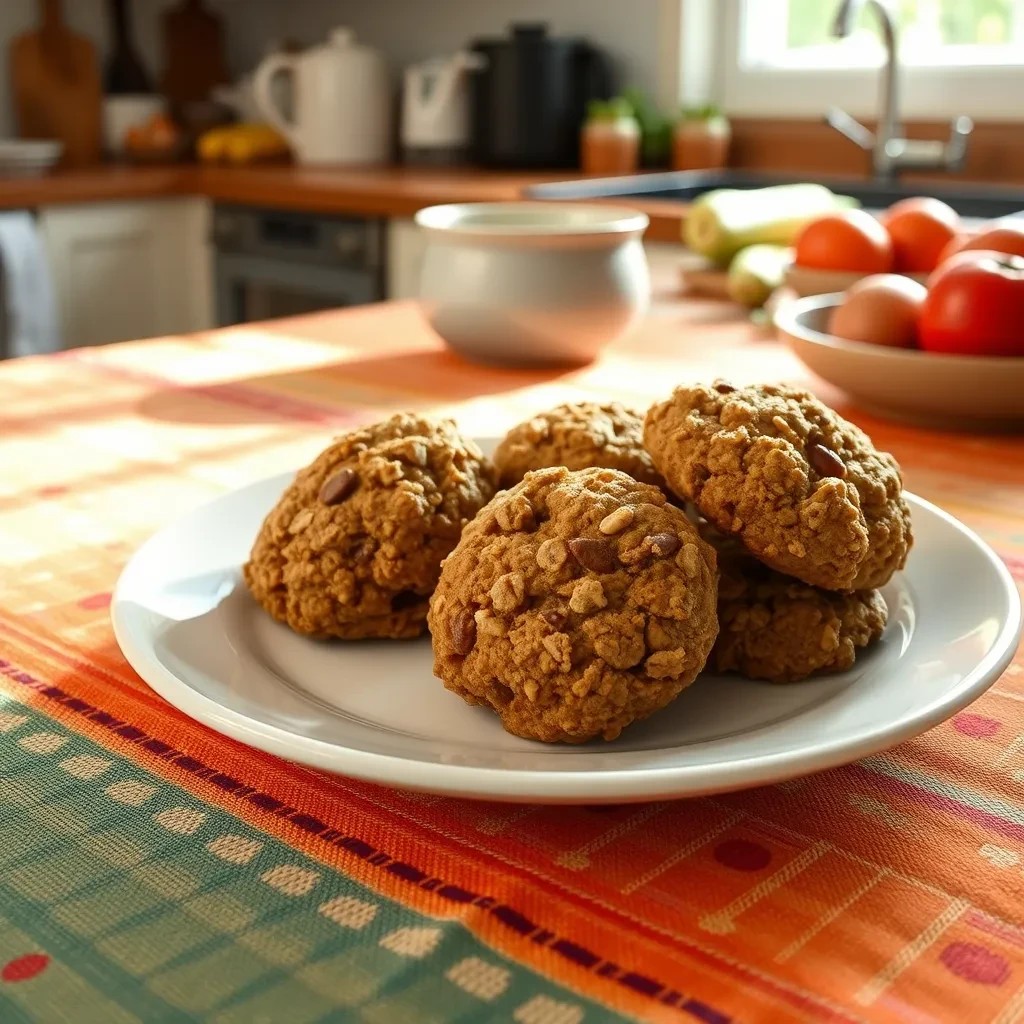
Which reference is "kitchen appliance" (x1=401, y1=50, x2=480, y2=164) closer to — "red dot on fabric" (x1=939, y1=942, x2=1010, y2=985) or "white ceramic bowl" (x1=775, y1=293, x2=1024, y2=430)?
"white ceramic bowl" (x1=775, y1=293, x2=1024, y2=430)

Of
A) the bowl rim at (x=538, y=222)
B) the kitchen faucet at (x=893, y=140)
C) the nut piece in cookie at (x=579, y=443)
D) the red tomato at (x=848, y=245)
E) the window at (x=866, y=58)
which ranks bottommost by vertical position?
the nut piece in cookie at (x=579, y=443)

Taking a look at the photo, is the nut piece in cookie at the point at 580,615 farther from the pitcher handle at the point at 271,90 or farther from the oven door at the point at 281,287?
the pitcher handle at the point at 271,90

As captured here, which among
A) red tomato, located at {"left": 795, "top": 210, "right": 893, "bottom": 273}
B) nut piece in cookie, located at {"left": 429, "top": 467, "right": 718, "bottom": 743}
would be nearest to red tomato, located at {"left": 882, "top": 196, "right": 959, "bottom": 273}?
red tomato, located at {"left": 795, "top": 210, "right": 893, "bottom": 273}

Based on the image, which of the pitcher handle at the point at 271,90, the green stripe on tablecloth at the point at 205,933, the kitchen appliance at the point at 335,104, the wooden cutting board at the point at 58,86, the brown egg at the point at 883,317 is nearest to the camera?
the green stripe on tablecloth at the point at 205,933

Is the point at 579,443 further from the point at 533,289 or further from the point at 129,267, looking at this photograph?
the point at 129,267

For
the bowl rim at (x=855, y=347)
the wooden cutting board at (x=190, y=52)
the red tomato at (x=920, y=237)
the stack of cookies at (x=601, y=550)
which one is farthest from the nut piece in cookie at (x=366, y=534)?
the wooden cutting board at (x=190, y=52)

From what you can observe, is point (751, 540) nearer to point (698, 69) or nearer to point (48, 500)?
point (48, 500)

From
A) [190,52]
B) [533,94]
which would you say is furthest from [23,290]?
[190,52]
